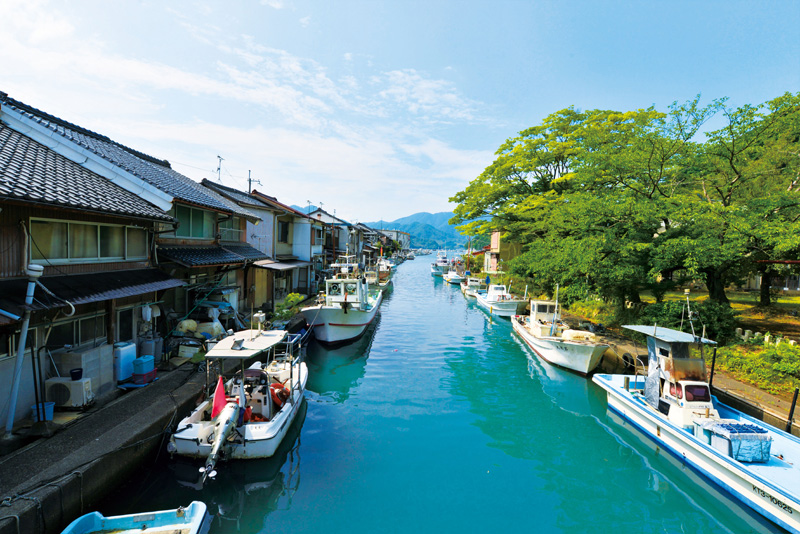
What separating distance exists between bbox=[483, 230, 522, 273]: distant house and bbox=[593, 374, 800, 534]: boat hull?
30.4 m

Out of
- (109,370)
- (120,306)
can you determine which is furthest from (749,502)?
(120,306)

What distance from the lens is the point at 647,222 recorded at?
54.9 feet

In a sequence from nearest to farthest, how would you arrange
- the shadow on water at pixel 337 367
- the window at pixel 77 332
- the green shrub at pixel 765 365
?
1. the window at pixel 77 332
2. the green shrub at pixel 765 365
3. the shadow on water at pixel 337 367

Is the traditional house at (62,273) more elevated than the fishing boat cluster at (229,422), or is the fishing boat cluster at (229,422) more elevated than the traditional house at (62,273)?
the traditional house at (62,273)

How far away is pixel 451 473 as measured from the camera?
30.8ft

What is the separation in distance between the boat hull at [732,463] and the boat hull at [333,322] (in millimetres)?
13091

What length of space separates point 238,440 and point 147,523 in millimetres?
2757

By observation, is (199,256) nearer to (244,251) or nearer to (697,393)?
(244,251)

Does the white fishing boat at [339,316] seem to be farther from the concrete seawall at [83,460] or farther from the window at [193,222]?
the concrete seawall at [83,460]

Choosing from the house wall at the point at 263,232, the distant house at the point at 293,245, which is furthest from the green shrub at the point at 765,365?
the house wall at the point at 263,232

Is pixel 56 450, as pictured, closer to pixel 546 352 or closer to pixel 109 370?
pixel 109 370

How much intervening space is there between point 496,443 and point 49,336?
468 inches

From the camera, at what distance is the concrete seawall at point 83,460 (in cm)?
582

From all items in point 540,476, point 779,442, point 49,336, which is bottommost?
point 540,476
